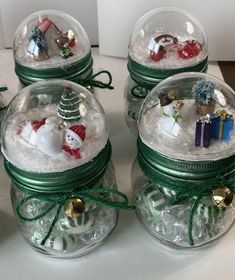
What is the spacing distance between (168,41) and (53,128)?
26 cm

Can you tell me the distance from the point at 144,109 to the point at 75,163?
119 millimetres

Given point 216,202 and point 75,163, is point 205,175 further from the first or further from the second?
point 75,163

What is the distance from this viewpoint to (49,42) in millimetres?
653

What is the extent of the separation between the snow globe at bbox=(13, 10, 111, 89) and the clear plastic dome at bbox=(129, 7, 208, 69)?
0.24 ft

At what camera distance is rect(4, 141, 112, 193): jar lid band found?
0.47 m

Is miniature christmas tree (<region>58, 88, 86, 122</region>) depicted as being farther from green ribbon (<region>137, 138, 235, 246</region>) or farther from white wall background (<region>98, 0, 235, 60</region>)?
white wall background (<region>98, 0, 235, 60</region>)

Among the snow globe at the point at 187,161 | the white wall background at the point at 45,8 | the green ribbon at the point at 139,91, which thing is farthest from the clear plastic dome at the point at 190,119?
the white wall background at the point at 45,8

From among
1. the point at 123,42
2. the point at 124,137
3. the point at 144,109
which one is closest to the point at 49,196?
the point at 144,109

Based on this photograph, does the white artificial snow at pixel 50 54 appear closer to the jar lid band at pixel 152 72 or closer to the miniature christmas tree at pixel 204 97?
the jar lid band at pixel 152 72

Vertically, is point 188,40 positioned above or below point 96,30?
above

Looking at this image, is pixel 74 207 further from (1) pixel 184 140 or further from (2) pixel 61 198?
(1) pixel 184 140

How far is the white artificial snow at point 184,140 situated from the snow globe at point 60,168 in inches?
2.0

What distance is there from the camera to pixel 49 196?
1.58 feet

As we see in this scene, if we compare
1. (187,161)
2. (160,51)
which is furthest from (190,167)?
(160,51)
